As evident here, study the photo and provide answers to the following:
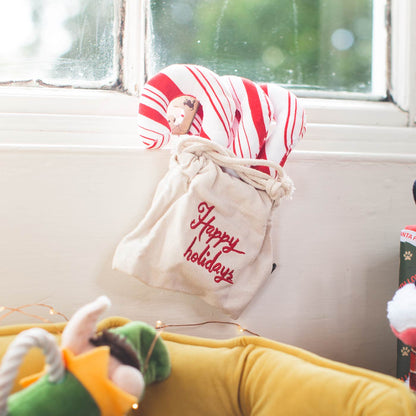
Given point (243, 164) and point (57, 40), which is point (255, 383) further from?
point (57, 40)

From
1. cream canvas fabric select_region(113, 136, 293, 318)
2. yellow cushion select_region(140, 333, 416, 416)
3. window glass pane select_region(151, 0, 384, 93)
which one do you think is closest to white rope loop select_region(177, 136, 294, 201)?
cream canvas fabric select_region(113, 136, 293, 318)

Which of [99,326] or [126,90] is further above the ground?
[126,90]

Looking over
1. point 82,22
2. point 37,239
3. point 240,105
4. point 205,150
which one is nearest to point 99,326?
point 37,239

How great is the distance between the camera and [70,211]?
32.0 inches

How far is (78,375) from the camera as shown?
0.45 metres

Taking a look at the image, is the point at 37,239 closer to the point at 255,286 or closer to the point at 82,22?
the point at 255,286

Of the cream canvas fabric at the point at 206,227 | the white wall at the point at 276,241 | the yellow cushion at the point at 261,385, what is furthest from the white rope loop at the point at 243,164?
the yellow cushion at the point at 261,385

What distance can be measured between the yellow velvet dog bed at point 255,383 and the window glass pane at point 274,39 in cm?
66

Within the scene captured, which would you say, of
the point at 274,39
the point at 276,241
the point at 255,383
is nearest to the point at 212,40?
the point at 274,39

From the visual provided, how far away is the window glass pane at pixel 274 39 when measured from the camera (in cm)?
103

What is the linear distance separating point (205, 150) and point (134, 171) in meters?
0.17

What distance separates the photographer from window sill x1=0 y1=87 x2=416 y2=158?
0.89 meters

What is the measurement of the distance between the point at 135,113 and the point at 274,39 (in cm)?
42

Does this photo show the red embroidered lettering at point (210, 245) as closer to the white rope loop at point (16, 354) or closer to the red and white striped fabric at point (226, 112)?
the red and white striped fabric at point (226, 112)
